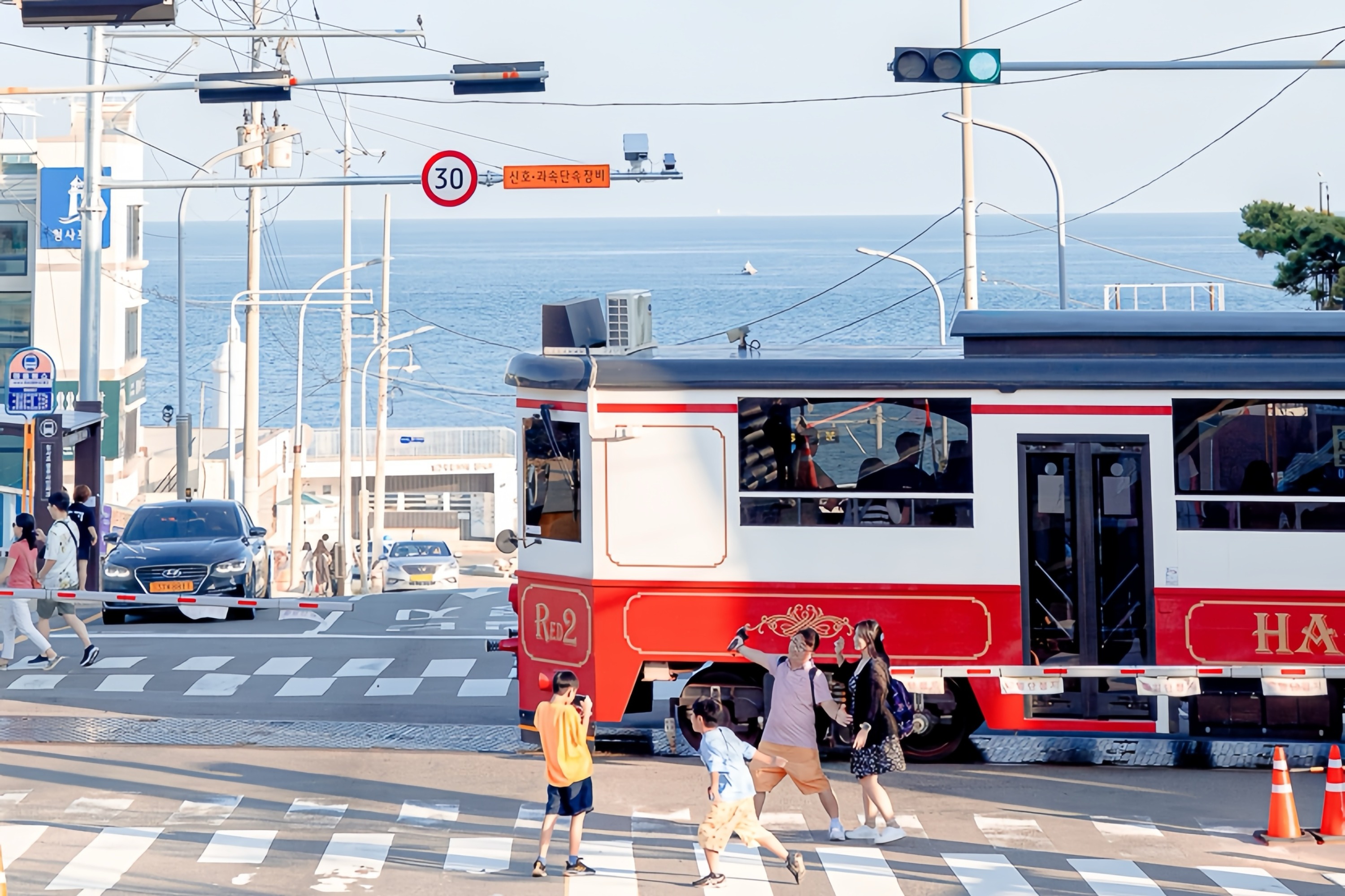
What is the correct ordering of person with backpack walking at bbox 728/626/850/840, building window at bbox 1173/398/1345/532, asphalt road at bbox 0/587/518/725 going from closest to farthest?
person with backpack walking at bbox 728/626/850/840
building window at bbox 1173/398/1345/532
asphalt road at bbox 0/587/518/725

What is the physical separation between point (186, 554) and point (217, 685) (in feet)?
17.1

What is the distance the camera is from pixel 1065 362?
13.0 m

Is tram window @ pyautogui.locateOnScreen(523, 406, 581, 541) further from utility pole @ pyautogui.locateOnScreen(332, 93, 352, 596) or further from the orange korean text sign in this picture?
utility pole @ pyautogui.locateOnScreen(332, 93, 352, 596)

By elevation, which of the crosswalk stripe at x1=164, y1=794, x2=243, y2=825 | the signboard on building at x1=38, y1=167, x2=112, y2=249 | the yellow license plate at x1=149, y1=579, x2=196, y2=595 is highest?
the signboard on building at x1=38, y1=167, x2=112, y2=249

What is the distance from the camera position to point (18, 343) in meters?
50.8

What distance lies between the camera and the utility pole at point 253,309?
1389 inches

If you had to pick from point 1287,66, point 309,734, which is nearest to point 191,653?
point 309,734

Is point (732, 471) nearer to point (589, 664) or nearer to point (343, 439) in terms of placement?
point (589, 664)

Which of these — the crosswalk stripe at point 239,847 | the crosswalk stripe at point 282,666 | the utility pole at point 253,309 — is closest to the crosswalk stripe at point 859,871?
the crosswalk stripe at point 239,847

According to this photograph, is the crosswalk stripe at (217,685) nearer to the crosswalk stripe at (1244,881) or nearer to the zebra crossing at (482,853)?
the zebra crossing at (482,853)

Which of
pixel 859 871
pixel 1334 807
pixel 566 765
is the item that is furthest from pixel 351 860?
pixel 1334 807

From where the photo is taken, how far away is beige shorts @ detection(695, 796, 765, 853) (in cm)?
980

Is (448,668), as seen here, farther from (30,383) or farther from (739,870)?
(739,870)

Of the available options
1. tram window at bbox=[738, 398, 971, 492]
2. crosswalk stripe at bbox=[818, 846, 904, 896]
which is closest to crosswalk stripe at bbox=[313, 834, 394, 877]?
crosswalk stripe at bbox=[818, 846, 904, 896]
